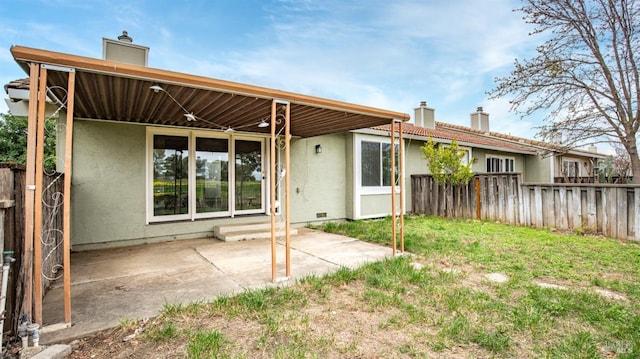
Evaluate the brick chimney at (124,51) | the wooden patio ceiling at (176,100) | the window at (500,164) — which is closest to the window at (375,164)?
the wooden patio ceiling at (176,100)

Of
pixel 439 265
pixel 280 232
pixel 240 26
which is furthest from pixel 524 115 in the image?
pixel 240 26

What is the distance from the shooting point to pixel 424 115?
1328cm

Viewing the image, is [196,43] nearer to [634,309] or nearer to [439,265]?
[439,265]

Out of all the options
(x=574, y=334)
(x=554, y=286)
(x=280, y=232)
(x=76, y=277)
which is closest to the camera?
(x=574, y=334)

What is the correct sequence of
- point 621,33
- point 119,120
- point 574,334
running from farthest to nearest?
point 621,33 → point 119,120 → point 574,334

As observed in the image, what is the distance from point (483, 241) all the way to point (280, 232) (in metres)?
4.08

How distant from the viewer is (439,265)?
4422 millimetres

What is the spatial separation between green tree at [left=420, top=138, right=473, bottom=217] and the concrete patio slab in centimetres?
416

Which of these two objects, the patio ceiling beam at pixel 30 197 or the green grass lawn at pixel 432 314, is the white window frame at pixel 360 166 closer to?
the green grass lawn at pixel 432 314

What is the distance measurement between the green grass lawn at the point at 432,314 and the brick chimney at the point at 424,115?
940 centimetres

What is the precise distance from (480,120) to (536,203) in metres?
10.7

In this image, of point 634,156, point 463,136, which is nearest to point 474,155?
point 463,136

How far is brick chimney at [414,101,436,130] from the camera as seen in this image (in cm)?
1325

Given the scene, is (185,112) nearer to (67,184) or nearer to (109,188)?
(109,188)
